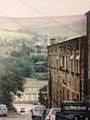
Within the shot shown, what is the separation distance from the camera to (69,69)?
78.0 inches

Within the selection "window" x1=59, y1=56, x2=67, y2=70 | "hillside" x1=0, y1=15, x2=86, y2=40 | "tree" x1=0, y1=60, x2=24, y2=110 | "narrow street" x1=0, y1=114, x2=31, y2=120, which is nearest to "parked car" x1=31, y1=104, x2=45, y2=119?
"narrow street" x1=0, y1=114, x2=31, y2=120

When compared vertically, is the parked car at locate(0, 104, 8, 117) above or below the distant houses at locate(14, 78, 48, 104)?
below

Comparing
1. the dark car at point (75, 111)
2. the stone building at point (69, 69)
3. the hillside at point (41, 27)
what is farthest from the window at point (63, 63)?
the dark car at point (75, 111)

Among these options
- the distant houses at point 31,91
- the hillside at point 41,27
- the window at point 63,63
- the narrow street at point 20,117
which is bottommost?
the narrow street at point 20,117

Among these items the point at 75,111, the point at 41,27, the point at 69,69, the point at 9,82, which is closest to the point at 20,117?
the point at 9,82

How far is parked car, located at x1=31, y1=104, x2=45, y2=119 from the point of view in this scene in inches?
77.8

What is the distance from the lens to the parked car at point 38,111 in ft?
6.48

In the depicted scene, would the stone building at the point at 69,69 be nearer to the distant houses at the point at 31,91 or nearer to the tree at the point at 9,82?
the distant houses at the point at 31,91

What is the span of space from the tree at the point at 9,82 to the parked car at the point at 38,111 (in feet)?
0.61

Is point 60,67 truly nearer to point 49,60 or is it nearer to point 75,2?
point 49,60

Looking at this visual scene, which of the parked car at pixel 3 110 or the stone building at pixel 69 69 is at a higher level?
the stone building at pixel 69 69

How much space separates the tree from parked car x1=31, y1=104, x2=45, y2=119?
19 cm

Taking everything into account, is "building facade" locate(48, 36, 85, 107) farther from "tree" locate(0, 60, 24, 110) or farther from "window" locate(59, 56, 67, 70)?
"tree" locate(0, 60, 24, 110)

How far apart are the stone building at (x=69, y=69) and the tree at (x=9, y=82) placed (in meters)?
0.25
